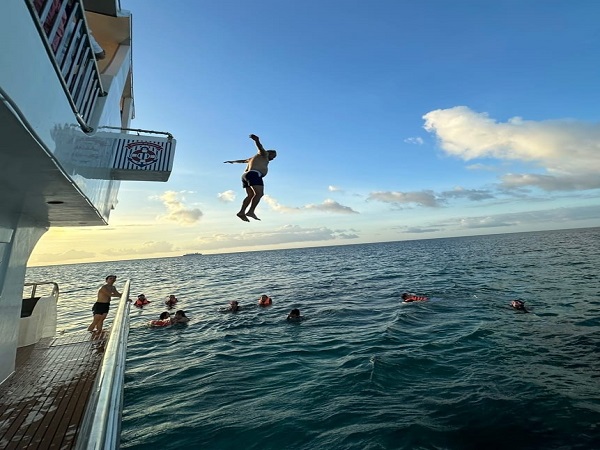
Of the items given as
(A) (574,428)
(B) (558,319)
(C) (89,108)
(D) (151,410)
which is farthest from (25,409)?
(B) (558,319)

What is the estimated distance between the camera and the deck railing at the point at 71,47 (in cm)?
382

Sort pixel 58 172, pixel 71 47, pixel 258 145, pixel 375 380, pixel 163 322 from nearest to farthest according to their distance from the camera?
pixel 58 172 → pixel 71 47 → pixel 258 145 → pixel 375 380 → pixel 163 322

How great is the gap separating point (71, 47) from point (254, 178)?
3.31 meters

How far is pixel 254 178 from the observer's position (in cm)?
589

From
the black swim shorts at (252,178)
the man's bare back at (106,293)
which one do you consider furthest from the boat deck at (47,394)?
the black swim shorts at (252,178)

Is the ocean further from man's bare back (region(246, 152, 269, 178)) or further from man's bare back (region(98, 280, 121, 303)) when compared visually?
man's bare back (region(246, 152, 269, 178))

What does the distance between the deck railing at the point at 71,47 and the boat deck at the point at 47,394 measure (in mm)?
5218

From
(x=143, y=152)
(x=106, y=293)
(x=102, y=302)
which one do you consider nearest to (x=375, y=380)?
(x=143, y=152)

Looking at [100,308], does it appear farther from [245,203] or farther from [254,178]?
[254,178]

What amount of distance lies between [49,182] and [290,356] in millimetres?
10703

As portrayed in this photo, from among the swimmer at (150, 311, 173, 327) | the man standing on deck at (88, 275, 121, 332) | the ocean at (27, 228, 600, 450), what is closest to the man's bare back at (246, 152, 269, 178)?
the ocean at (27, 228, 600, 450)

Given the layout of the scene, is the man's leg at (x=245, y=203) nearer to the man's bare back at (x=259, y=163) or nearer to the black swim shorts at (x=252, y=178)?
the black swim shorts at (x=252, y=178)

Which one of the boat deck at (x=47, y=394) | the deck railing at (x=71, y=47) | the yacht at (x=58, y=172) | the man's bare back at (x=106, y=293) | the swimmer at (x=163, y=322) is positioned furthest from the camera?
the swimmer at (x=163, y=322)

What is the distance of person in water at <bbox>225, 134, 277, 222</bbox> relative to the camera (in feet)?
19.3
